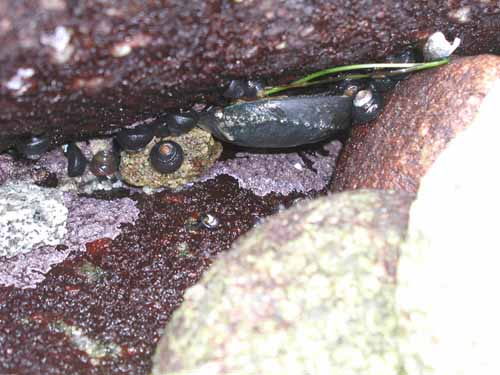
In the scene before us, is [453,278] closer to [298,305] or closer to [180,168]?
[298,305]

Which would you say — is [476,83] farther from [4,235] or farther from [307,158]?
[4,235]

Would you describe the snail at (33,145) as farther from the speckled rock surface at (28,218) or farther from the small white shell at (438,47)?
the small white shell at (438,47)

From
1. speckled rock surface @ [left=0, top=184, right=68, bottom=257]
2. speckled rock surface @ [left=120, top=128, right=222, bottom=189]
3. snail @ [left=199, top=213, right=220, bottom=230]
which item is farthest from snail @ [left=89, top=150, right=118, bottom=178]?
snail @ [left=199, top=213, right=220, bottom=230]

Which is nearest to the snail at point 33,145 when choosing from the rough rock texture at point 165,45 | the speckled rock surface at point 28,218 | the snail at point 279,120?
the rough rock texture at point 165,45

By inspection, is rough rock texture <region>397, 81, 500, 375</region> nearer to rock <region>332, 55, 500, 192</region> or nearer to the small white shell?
rock <region>332, 55, 500, 192</region>

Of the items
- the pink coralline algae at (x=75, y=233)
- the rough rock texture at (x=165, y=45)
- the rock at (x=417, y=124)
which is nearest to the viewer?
the rough rock texture at (x=165, y=45)

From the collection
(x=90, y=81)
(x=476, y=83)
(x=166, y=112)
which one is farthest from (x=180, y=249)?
(x=476, y=83)
